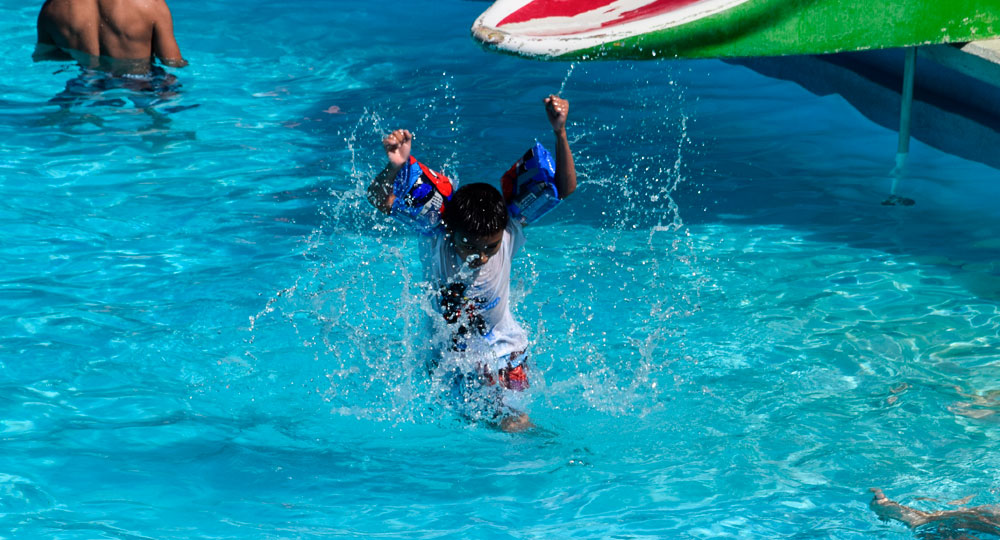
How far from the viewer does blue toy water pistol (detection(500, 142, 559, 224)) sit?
12.9 ft

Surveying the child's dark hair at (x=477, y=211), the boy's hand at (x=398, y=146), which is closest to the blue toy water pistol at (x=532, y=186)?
the child's dark hair at (x=477, y=211)

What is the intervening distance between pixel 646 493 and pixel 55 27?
670 centimetres

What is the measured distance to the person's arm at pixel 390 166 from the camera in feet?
12.0

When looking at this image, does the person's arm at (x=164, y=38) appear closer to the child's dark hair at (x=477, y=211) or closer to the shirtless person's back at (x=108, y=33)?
the shirtless person's back at (x=108, y=33)

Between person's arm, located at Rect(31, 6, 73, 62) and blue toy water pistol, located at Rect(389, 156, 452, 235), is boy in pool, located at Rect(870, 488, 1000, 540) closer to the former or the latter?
blue toy water pistol, located at Rect(389, 156, 452, 235)

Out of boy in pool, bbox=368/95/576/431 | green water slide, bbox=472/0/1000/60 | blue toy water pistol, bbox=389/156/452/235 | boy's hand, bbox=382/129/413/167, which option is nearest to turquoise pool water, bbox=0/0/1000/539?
boy in pool, bbox=368/95/576/431

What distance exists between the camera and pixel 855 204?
683 centimetres

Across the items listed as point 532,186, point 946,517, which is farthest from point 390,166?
point 946,517

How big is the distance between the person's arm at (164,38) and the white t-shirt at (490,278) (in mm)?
5516

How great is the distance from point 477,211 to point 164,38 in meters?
5.88

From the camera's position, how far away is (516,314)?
5.48m

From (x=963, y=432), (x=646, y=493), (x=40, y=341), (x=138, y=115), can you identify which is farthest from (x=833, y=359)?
(x=138, y=115)

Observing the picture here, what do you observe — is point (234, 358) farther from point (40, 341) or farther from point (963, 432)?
point (963, 432)

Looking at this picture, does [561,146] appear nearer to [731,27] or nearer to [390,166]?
[390,166]
